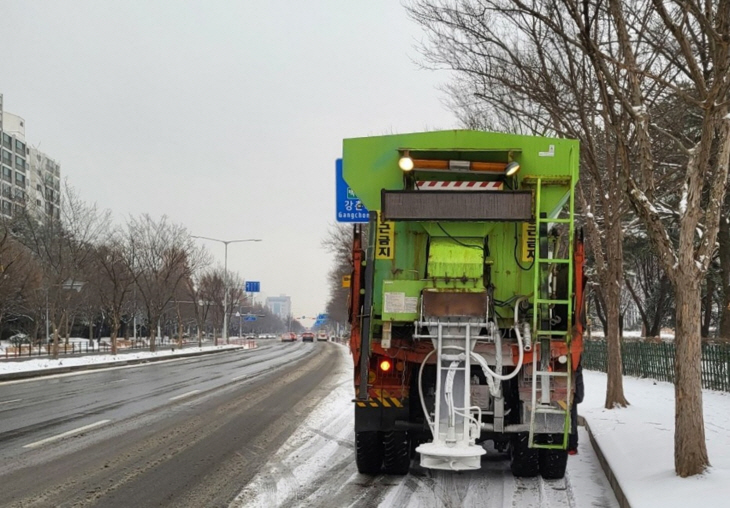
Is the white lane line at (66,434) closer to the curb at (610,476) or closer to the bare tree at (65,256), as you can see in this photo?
the curb at (610,476)

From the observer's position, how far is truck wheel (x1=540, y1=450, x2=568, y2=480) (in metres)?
7.54

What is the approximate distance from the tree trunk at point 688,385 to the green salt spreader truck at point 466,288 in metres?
1.01

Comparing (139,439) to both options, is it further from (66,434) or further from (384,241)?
(384,241)

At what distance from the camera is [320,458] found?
8914 mm

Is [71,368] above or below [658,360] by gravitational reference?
below

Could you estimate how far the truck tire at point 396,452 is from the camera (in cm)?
770

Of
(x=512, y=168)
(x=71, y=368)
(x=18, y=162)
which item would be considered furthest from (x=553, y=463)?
(x=18, y=162)

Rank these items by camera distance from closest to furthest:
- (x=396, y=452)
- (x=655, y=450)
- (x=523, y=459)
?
(x=523, y=459) → (x=396, y=452) → (x=655, y=450)

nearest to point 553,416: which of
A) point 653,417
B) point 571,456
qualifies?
point 571,456

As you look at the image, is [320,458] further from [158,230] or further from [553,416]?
[158,230]

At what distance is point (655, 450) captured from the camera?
8148 mm

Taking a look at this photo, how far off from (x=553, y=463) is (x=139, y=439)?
19.3ft

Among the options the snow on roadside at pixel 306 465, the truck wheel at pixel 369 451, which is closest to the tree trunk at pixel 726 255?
the snow on roadside at pixel 306 465

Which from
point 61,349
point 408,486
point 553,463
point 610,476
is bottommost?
point 61,349
